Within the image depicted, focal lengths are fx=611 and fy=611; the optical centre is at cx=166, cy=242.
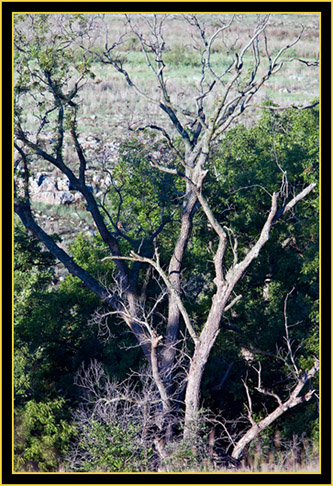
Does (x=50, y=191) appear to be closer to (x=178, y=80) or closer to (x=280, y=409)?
(x=178, y=80)

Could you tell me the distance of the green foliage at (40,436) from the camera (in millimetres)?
14258

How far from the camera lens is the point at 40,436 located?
14.8 m

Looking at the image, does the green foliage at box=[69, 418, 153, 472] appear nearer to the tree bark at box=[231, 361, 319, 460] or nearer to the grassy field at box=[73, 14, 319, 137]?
the tree bark at box=[231, 361, 319, 460]

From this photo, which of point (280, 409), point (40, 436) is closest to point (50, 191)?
point (40, 436)

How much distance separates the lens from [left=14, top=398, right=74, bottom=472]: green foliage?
14258 millimetres

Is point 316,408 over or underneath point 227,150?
underneath

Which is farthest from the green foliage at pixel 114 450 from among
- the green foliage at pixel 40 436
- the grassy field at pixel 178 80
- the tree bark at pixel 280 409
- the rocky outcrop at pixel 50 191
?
the grassy field at pixel 178 80

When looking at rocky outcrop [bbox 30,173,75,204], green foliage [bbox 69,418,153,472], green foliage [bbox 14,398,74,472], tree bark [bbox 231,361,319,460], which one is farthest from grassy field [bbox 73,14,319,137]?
tree bark [bbox 231,361,319,460]

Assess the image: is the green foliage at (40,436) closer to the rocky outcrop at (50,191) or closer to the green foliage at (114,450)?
the green foliage at (114,450)

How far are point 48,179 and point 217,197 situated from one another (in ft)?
63.4

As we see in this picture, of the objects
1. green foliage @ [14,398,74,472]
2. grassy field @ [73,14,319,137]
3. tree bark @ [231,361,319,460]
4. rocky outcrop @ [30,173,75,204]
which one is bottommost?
green foliage @ [14,398,74,472]

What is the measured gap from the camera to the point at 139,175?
18.8 metres
